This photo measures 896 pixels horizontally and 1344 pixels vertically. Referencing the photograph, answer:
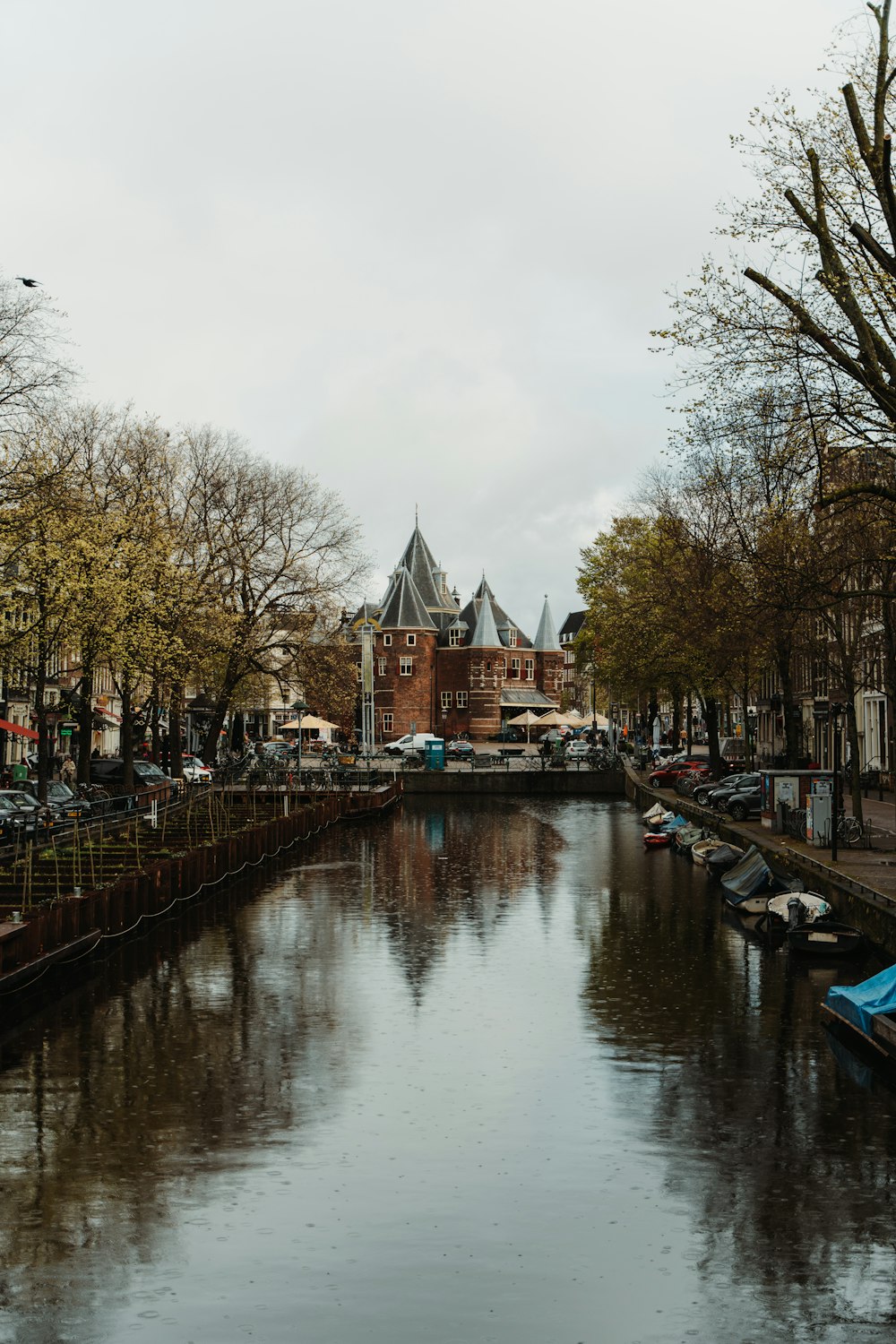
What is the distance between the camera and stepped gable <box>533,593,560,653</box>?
166 m

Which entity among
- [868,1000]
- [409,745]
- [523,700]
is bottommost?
[868,1000]

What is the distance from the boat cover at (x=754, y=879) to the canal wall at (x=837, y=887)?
0.37 metres

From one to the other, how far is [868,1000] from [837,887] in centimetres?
1146

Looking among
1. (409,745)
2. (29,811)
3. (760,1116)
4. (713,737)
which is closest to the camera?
(760,1116)

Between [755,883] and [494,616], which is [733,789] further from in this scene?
[494,616]

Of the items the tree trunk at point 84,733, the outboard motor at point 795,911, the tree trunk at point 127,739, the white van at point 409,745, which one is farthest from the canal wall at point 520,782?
the outboard motor at point 795,911

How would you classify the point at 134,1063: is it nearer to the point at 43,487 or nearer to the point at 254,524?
the point at 43,487

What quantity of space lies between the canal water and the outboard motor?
783mm

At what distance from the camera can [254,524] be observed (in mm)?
73812

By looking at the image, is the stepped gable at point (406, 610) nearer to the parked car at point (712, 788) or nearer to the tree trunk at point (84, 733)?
the parked car at point (712, 788)

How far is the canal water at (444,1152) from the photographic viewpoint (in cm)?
1268

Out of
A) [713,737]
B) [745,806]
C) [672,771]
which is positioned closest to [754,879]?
[745,806]

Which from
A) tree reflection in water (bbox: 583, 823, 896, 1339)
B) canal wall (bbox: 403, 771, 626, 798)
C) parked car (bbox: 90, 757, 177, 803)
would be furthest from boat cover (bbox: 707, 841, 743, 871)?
canal wall (bbox: 403, 771, 626, 798)

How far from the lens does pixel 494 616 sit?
164m
